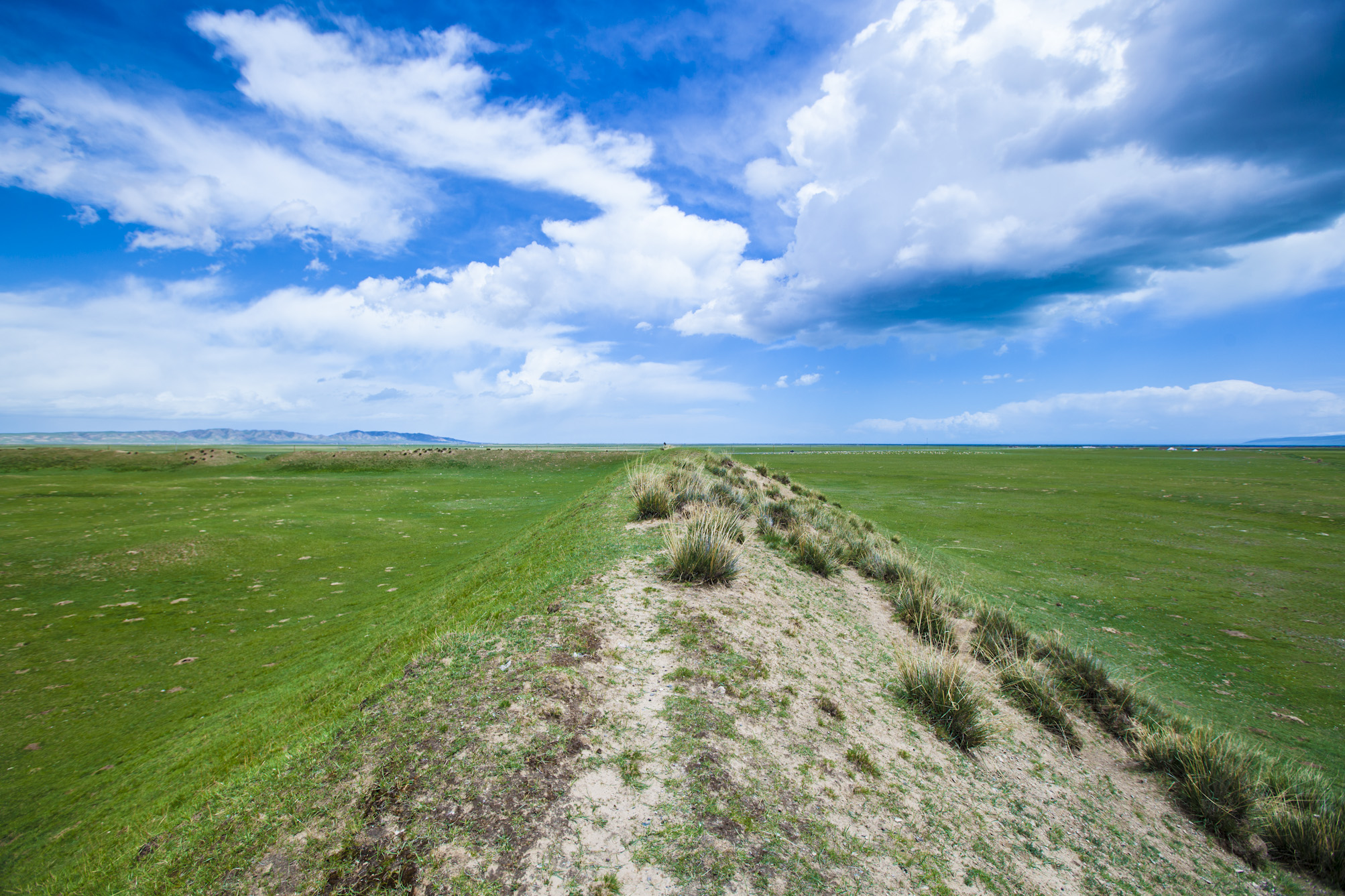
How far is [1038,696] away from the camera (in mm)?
5777

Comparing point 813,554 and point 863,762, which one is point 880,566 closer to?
point 813,554

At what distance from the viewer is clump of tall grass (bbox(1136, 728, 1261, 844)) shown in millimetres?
4355

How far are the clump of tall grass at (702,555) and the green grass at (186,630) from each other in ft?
5.38

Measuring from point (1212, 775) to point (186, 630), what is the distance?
13188mm

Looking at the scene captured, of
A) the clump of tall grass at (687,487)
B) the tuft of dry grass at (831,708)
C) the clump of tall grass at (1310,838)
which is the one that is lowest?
the clump of tall grass at (1310,838)

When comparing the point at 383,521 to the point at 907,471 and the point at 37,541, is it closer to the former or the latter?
the point at 37,541

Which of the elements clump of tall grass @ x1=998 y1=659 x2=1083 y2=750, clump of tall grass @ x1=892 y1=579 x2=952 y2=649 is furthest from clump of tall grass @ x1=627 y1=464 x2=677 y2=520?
clump of tall grass @ x1=998 y1=659 x2=1083 y2=750

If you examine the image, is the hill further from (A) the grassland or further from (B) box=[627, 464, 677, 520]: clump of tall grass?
(B) box=[627, 464, 677, 520]: clump of tall grass

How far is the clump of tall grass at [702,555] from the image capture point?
639cm

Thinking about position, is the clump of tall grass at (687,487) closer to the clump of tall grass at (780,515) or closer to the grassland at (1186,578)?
the clump of tall grass at (780,515)

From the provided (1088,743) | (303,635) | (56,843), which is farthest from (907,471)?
(56,843)

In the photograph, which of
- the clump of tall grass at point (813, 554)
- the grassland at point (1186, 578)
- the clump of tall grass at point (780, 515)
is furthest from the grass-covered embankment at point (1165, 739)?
the clump of tall grass at point (780, 515)

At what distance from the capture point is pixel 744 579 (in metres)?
6.93

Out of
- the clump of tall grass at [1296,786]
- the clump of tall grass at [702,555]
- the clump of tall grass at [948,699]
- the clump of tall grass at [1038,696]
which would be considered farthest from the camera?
the clump of tall grass at [702,555]
